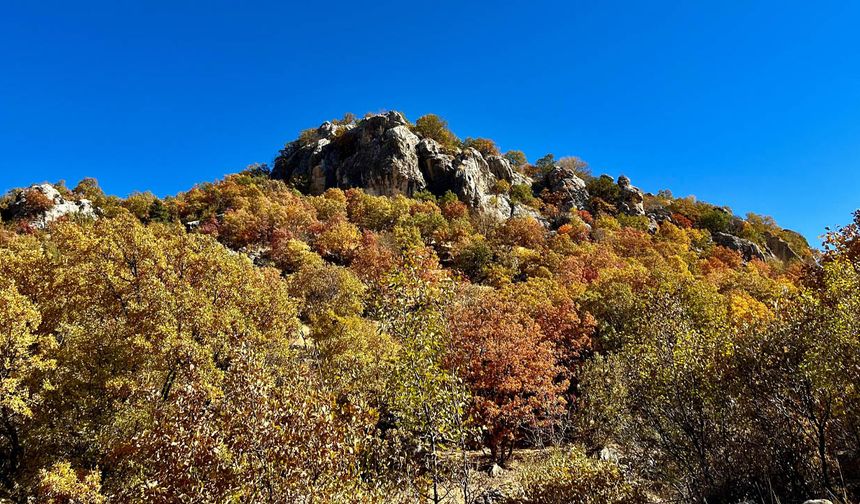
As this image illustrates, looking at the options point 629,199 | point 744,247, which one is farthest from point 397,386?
point 629,199

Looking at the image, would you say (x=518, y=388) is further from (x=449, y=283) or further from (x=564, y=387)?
(x=449, y=283)

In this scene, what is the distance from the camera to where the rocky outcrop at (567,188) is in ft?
360

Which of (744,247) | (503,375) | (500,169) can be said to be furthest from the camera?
(500,169)

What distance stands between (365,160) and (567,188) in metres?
49.7

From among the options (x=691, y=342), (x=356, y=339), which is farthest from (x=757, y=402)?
(x=356, y=339)

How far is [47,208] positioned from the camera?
7225 centimetres

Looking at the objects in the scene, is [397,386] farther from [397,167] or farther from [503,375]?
[397,167]

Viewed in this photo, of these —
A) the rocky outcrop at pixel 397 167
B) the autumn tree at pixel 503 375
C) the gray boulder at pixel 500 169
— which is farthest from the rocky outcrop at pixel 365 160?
the autumn tree at pixel 503 375

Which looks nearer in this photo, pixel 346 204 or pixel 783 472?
pixel 783 472

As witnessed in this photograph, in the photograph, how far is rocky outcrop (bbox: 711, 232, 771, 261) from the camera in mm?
91688

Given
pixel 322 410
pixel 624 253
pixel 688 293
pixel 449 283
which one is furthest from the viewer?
pixel 624 253

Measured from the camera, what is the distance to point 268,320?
24.3 m

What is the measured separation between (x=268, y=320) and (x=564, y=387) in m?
17.6

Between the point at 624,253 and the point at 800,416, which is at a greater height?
the point at 624,253
